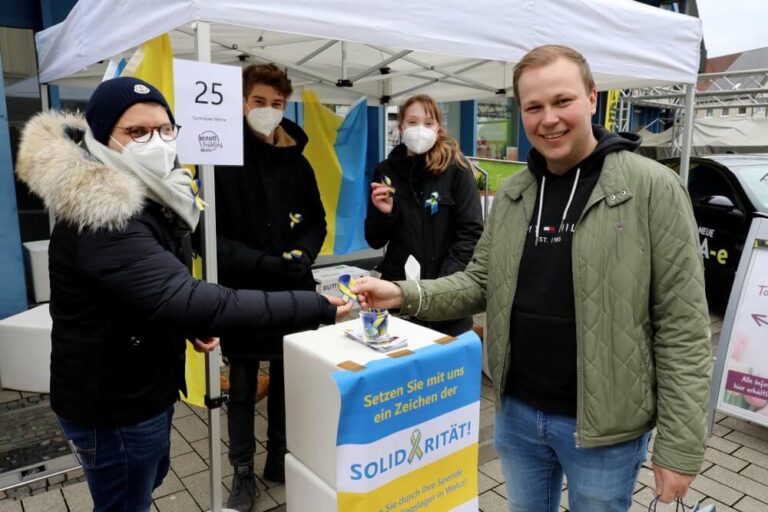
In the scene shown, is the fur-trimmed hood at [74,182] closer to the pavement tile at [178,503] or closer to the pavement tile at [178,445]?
the pavement tile at [178,503]

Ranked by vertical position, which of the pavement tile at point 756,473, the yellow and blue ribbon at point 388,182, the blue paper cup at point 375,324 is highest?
the yellow and blue ribbon at point 388,182

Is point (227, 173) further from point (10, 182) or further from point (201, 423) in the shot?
Answer: point (10, 182)

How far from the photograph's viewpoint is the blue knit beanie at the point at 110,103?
164cm

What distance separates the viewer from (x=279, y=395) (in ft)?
9.20

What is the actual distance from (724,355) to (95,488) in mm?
3441

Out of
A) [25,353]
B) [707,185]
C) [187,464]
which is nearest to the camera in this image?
[187,464]

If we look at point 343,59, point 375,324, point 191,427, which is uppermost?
point 343,59

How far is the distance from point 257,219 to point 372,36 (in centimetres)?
95

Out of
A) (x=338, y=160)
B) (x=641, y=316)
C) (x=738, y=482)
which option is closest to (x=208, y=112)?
(x=641, y=316)

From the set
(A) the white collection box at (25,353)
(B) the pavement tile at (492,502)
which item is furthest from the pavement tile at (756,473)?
(A) the white collection box at (25,353)

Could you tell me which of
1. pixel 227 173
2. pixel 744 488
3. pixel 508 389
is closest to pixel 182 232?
pixel 227 173

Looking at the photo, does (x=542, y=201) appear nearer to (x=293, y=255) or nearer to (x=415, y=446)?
(x=415, y=446)

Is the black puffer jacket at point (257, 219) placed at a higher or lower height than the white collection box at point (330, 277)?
higher

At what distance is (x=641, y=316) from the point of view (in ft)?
4.77
